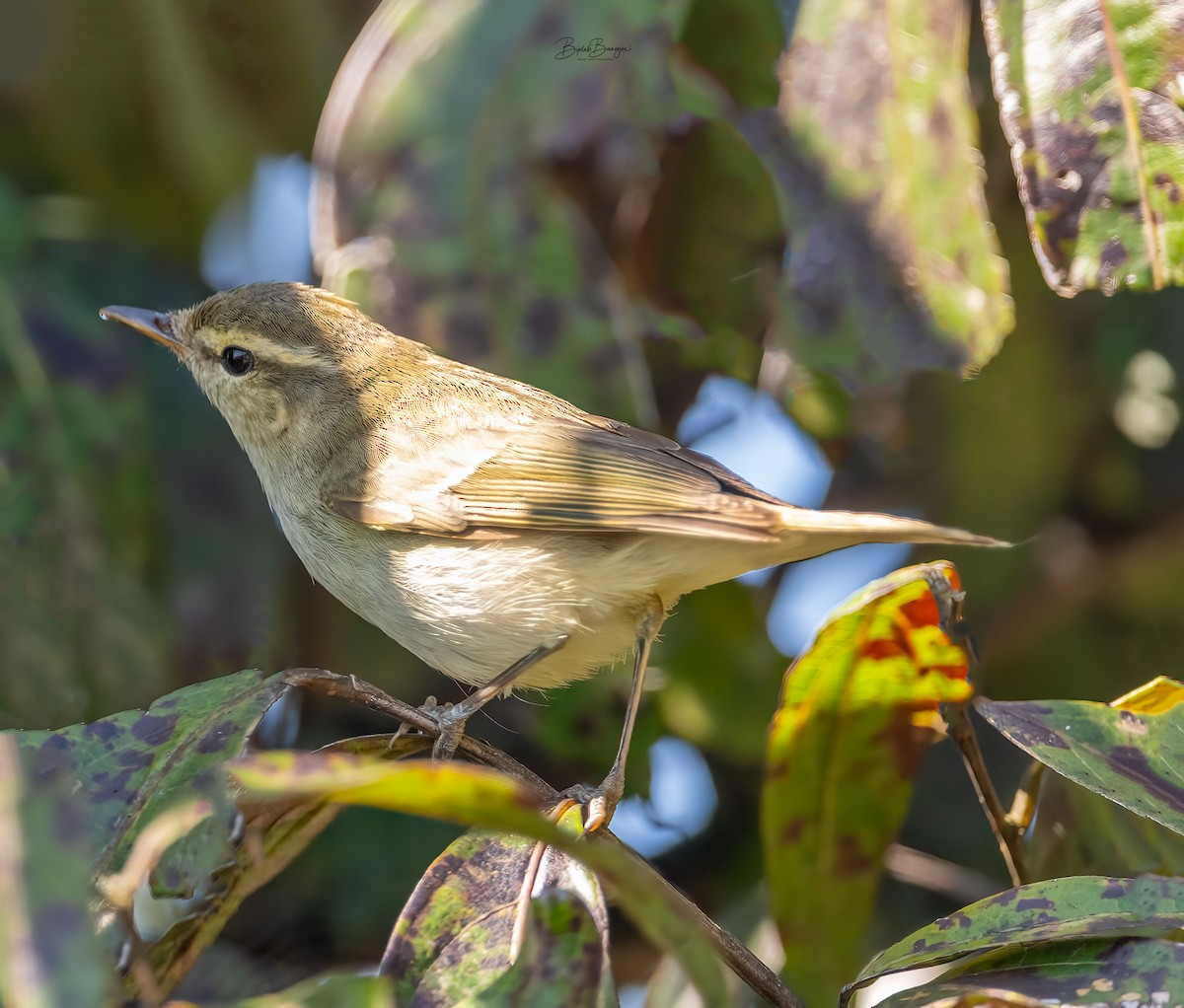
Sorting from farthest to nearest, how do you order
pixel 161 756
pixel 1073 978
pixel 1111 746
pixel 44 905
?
pixel 1111 746 < pixel 161 756 < pixel 1073 978 < pixel 44 905

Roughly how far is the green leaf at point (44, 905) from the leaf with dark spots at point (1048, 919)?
3.31 feet

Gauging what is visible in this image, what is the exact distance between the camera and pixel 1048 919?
64.1 inches

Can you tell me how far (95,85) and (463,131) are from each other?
151 cm

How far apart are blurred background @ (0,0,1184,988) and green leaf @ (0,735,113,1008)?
57.7 inches

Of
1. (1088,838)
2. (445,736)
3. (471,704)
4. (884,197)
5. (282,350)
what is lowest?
(1088,838)

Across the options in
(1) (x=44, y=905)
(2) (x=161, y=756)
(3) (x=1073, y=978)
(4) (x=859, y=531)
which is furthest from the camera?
(4) (x=859, y=531)

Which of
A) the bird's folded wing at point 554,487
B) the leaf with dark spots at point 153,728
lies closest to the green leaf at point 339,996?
the leaf with dark spots at point 153,728

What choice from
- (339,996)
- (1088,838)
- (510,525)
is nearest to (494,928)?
(339,996)

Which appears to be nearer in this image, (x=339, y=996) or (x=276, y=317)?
(x=339, y=996)

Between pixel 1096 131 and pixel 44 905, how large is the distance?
1791mm

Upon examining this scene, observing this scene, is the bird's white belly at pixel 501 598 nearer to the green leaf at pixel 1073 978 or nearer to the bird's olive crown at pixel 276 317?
the bird's olive crown at pixel 276 317

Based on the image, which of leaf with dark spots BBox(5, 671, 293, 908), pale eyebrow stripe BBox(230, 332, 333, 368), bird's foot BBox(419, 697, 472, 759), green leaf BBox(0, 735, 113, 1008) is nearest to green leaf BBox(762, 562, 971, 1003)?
bird's foot BBox(419, 697, 472, 759)

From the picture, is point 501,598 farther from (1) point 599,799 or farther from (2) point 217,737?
(2) point 217,737

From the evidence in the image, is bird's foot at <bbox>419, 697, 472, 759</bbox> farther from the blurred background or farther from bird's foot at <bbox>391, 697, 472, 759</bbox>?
the blurred background
